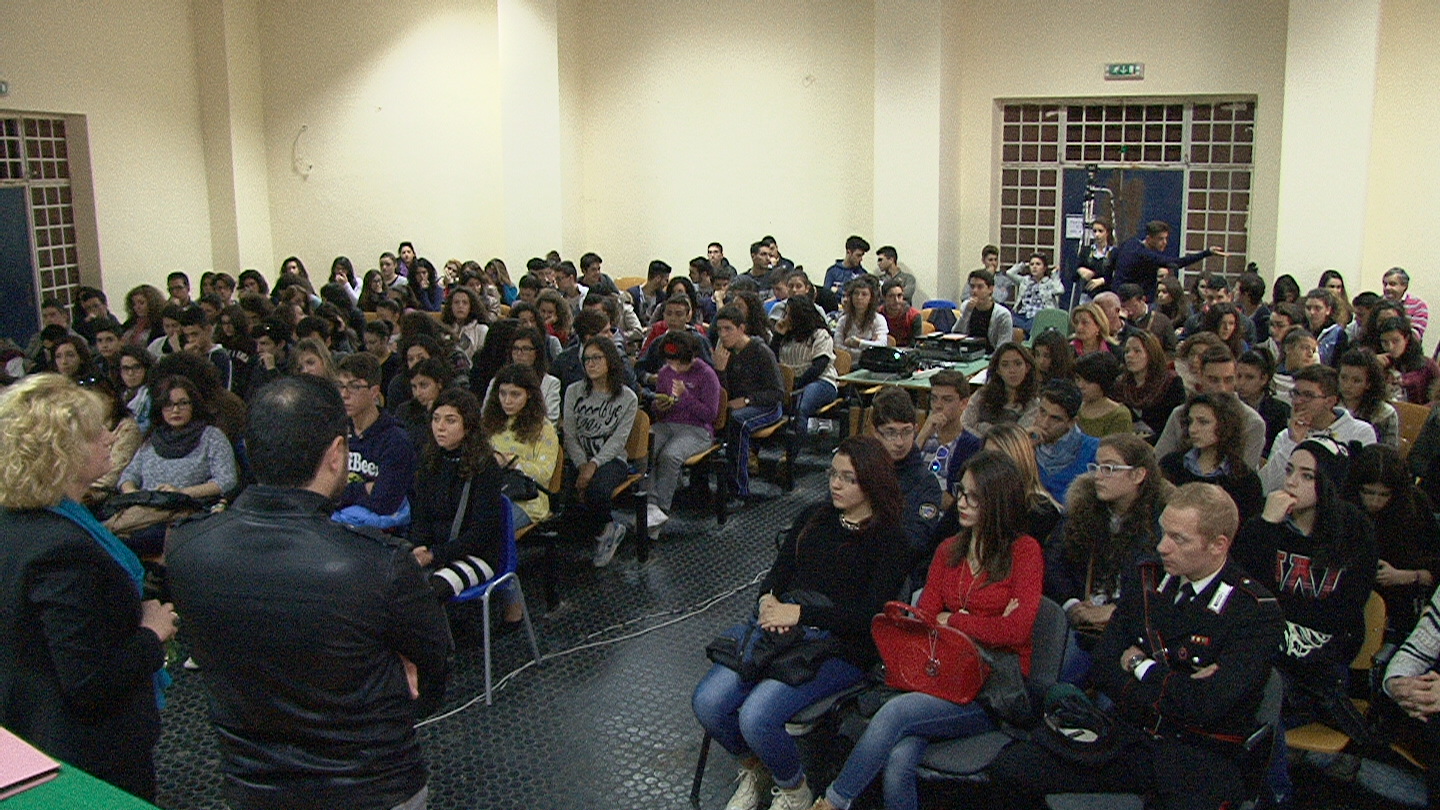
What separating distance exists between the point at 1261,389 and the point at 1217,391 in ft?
1.98

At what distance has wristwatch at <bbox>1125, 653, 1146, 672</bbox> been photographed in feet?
12.4

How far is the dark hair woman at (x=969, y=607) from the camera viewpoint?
3.90 metres

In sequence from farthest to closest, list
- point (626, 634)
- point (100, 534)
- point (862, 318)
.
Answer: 1. point (862, 318)
2. point (626, 634)
3. point (100, 534)

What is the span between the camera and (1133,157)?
40.2 ft

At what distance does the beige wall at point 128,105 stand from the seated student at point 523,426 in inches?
297

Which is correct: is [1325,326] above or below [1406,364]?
above

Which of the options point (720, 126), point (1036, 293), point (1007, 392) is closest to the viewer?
point (1007, 392)

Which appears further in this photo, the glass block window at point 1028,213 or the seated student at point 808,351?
the glass block window at point 1028,213

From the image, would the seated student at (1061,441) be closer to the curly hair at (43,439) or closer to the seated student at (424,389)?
the seated student at (424,389)

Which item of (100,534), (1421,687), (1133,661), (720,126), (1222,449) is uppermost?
(720,126)

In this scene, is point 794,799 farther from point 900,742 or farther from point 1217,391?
point 1217,391

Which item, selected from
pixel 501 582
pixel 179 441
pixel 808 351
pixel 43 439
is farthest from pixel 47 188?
pixel 43 439

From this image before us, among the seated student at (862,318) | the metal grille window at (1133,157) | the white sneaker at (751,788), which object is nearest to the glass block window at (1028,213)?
the metal grille window at (1133,157)

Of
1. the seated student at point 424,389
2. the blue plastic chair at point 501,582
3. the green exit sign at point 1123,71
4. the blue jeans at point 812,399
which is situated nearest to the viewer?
the blue plastic chair at point 501,582
